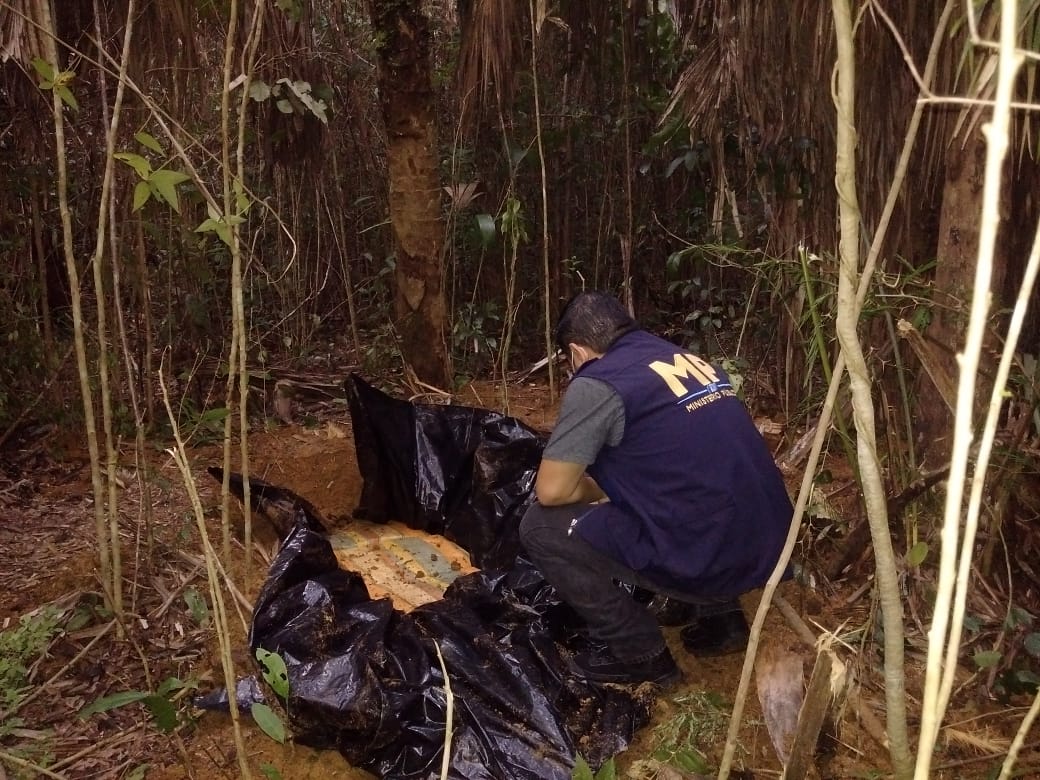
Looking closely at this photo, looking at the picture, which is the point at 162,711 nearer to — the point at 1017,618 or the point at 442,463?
the point at 442,463

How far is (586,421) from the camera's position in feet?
6.72

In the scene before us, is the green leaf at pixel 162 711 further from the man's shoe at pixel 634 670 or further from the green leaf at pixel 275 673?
the man's shoe at pixel 634 670

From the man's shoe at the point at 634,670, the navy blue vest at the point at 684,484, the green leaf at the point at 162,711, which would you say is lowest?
the man's shoe at the point at 634,670

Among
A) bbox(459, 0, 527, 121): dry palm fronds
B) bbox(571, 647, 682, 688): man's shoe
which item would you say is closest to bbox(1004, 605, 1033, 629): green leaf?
bbox(571, 647, 682, 688): man's shoe

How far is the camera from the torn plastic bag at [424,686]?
1917 mm

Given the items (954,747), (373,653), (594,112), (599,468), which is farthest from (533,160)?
(954,747)

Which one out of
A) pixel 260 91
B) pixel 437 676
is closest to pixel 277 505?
pixel 437 676

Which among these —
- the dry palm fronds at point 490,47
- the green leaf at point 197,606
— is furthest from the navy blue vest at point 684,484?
the dry palm fronds at point 490,47

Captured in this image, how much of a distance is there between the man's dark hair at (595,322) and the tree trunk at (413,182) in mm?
1846

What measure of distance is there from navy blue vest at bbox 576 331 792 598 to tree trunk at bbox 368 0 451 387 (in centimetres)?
197

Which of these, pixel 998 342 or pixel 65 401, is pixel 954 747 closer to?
pixel 998 342

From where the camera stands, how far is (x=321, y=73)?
3.90 meters

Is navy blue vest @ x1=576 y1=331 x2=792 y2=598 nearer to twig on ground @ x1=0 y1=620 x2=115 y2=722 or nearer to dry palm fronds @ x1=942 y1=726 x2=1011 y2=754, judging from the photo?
dry palm fronds @ x1=942 y1=726 x2=1011 y2=754

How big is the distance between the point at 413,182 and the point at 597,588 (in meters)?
2.27
